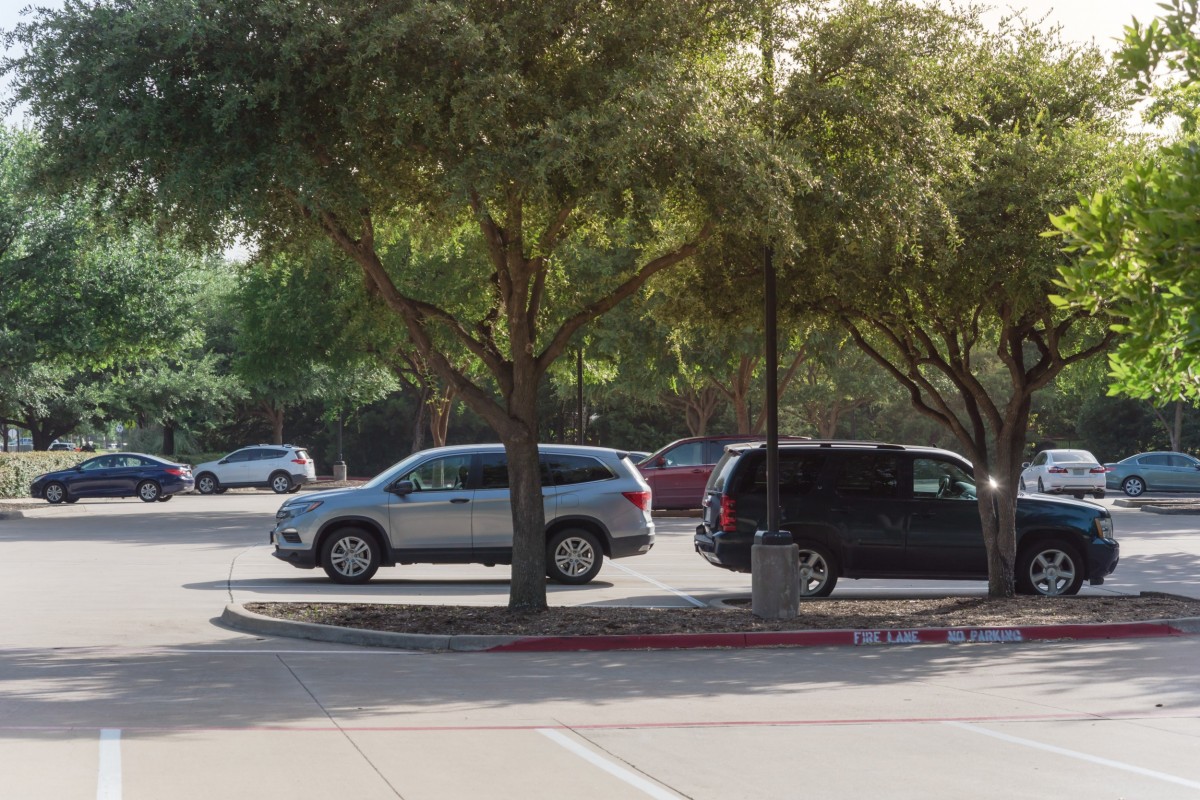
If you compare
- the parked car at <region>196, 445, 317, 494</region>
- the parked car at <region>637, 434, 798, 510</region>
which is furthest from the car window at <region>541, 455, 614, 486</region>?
the parked car at <region>196, 445, 317, 494</region>

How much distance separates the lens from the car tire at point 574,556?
18.0 meters

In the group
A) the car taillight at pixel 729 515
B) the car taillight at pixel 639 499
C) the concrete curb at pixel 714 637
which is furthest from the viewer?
the car taillight at pixel 639 499

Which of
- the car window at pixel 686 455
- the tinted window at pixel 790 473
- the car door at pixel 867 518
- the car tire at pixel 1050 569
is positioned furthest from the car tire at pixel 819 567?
the car window at pixel 686 455

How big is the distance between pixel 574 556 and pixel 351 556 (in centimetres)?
301

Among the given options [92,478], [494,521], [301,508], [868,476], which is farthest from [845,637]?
[92,478]

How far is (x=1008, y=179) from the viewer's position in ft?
44.8

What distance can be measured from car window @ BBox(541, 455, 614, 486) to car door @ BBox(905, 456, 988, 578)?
4182mm

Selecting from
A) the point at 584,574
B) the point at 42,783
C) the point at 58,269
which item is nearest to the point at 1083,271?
the point at 42,783

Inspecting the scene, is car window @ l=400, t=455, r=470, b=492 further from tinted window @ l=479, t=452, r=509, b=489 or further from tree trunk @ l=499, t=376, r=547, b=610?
tree trunk @ l=499, t=376, r=547, b=610

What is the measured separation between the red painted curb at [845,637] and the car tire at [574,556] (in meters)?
5.29

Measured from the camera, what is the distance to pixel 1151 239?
459cm

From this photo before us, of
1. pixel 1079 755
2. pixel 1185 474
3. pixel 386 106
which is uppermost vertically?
pixel 386 106

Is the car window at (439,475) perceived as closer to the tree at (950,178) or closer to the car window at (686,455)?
the tree at (950,178)

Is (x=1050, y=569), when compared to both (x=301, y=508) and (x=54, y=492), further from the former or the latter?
(x=54, y=492)
